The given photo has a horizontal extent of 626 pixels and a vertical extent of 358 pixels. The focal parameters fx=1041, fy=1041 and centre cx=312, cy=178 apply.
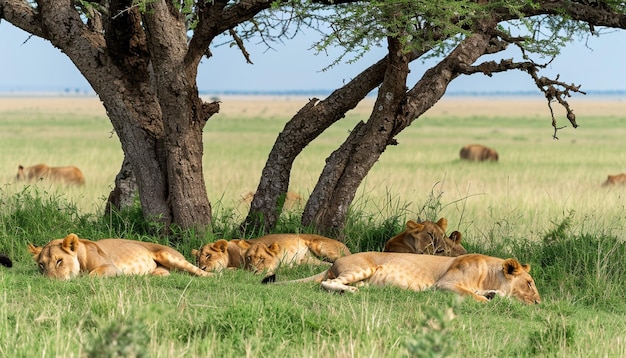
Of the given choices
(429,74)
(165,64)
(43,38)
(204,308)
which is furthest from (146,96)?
(204,308)

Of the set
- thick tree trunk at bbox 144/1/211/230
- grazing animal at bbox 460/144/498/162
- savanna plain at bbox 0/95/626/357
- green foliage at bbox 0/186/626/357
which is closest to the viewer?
green foliage at bbox 0/186/626/357

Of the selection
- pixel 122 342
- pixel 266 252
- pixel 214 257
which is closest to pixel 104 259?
pixel 214 257

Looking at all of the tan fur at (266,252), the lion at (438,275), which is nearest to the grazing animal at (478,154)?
the tan fur at (266,252)

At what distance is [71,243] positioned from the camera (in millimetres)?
8023

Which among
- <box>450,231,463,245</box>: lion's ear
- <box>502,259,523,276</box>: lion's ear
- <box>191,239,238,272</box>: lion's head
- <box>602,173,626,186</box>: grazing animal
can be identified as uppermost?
<box>502,259,523,276</box>: lion's ear

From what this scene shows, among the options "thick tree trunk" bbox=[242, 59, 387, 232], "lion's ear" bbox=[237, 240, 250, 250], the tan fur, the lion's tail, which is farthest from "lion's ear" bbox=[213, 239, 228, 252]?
"thick tree trunk" bbox=[242, 59, 387, 232]

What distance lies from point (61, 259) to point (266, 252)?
6.06ft

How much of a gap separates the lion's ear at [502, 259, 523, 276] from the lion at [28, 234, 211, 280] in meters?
2.42

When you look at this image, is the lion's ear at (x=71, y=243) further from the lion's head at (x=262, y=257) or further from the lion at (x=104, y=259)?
the lion's head at (x=262, y=257)

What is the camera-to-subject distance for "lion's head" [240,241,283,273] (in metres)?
8.91

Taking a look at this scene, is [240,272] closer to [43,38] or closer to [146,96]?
[146,96]

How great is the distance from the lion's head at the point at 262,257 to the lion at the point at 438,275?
0.75 m

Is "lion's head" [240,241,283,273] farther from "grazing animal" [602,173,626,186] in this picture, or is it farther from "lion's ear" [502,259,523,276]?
"grazing animal" [602,173,626,186]

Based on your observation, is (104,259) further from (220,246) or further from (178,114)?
(178,114)
